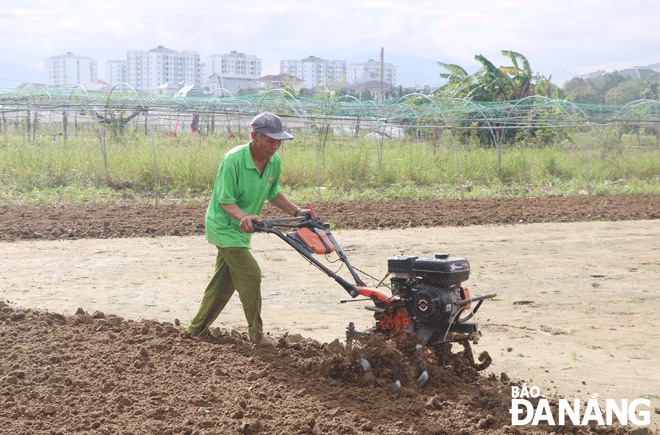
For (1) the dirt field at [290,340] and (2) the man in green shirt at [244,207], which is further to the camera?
(2) the man in green shirt at [244,207]

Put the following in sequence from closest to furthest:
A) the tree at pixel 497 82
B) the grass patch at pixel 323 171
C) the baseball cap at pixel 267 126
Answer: the baseball cap at pixel 267 126, the grass patch at pixel 323 171, the tree at pixel 497 82

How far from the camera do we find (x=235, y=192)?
13.5ft

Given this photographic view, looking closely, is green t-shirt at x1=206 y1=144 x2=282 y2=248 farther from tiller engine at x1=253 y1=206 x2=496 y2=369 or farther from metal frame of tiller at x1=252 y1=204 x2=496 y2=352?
tiller engine at x1=253 y1=206 x2=496 y2=369

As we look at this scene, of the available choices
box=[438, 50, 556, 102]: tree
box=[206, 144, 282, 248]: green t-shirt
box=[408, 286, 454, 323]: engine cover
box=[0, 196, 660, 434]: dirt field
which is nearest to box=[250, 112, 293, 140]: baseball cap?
box=[206, 144, 282, 248]: green t-shirt

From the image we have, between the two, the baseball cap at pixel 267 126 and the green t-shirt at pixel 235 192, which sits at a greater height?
the baseball cap at pixel 267 126

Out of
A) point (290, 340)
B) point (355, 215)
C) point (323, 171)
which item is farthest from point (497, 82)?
point (290, 340)

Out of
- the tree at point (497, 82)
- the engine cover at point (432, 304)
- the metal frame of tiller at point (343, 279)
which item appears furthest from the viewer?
the tree at point (497, 82)

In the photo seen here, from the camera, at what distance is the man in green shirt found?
13.1 ft

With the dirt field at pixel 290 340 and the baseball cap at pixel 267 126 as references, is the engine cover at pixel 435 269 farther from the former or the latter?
the baseball cap at pixel 267 126

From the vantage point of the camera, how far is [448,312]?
11.5 ft

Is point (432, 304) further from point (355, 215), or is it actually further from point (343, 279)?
point (355, 215)

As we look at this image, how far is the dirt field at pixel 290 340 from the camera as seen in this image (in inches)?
133

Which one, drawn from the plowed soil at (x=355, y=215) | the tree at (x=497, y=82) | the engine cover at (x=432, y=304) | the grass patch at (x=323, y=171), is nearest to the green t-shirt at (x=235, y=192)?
the engine cover at (x=432, y=304)

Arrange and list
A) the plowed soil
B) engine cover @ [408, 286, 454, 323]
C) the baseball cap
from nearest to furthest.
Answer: engine cover @ [408, 286, 454, 323]
the baseball cap
the plowed soil
